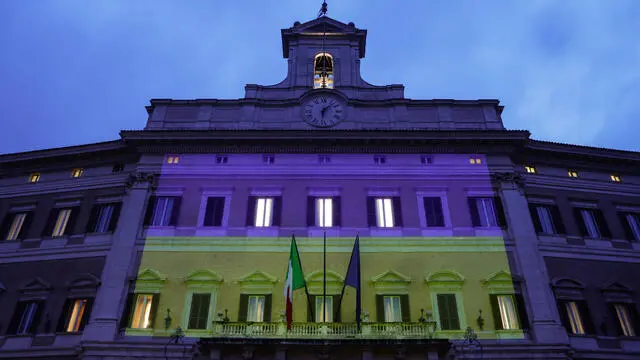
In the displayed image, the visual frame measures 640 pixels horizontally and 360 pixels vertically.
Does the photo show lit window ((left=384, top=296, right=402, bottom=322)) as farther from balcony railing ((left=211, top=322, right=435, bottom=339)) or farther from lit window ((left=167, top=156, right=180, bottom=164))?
lit window ((left=167, top=156, right=180, bottom=164))

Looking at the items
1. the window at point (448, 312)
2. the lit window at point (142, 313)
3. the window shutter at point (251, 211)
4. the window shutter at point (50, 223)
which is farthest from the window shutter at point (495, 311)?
the window shutter at point (50, 223)

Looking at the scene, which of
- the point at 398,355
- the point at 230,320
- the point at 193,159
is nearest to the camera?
the point at 398,355

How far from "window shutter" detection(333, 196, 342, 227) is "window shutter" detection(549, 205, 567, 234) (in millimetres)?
11218

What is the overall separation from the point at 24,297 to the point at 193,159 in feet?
34.7

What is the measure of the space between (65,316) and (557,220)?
2490cm

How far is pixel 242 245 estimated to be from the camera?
24578 millimetres

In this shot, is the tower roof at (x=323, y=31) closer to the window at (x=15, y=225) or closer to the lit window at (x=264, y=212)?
the lit window at (x=264, y=212)

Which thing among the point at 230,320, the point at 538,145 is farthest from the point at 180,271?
the point at 538,145

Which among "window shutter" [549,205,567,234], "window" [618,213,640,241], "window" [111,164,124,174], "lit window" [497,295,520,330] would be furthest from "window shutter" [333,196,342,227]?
"window" [618,213,640,241]

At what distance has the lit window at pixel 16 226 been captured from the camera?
2660 cm

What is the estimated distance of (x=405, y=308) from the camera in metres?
22.8

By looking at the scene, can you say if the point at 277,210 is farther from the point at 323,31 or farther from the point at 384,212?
the point at 323,31

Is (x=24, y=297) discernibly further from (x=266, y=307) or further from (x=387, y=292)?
(x=387, y=292)

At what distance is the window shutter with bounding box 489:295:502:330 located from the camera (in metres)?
22.6
